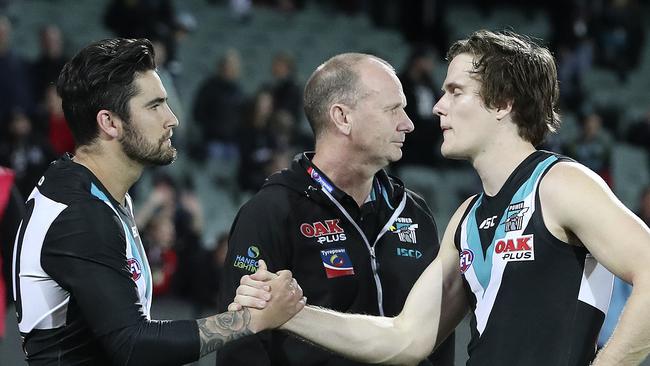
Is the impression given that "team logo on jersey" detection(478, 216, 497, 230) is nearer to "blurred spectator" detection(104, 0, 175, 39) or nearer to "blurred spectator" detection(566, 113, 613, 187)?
"blurred spectator" detection(566, 113, 613, 187)

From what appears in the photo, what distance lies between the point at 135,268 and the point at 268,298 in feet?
1.63

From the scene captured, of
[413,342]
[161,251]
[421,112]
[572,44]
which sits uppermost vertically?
[413,342]

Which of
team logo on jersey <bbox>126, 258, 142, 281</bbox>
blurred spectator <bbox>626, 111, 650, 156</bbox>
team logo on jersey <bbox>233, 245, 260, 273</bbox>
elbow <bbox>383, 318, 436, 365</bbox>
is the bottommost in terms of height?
blurred spectator <bbox>626, 111, 650, 156</bbox>

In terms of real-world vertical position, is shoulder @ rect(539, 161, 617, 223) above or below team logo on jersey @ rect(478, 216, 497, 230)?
above

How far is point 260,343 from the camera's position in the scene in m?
4.52

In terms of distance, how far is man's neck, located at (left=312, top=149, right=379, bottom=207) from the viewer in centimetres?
482

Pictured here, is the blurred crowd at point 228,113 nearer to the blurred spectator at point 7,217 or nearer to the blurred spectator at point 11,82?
the blurred spectator at point 11,82

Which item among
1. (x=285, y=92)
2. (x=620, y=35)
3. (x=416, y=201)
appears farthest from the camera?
(x=620, y=35)

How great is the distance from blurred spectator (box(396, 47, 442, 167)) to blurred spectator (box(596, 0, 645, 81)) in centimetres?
394

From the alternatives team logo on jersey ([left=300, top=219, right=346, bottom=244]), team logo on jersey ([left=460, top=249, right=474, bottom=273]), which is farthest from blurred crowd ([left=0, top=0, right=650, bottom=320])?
team logo on jersey ([left=460, top=249, right=474, bottom=273])

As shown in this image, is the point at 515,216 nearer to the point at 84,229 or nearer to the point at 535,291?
the point at 535,291

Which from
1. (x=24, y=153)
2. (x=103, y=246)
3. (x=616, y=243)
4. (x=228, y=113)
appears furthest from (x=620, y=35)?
(x=103, y=246)

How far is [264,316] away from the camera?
4.06 metres

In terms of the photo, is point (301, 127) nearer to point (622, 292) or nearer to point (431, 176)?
point (431, 176)
